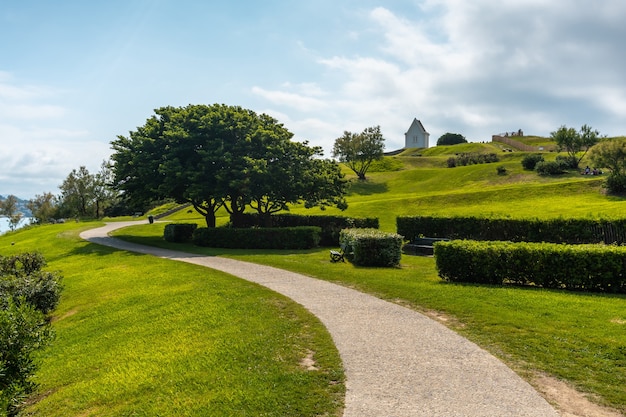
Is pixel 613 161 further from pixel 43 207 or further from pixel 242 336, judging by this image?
pixel 43 207

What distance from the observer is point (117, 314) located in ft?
37.8

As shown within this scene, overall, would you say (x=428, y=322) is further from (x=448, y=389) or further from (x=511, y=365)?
(x=448, y=389)

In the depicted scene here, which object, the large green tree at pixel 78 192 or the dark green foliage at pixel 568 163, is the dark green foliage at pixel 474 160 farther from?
the large green tree at pixel 78 192

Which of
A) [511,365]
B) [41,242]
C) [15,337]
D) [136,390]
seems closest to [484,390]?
[511,365]

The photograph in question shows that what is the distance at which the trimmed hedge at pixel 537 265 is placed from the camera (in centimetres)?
1095

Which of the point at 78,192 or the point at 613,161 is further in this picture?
the point at 78,192

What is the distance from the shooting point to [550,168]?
4778 cm

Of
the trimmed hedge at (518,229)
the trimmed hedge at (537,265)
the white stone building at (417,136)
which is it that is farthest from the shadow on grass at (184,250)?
the white stone building at (417,136)

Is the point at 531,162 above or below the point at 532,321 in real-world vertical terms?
above

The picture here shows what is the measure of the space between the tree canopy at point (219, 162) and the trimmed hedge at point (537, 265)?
14.3 meters

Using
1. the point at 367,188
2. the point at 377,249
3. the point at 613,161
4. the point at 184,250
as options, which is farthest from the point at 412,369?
the point at 367,188

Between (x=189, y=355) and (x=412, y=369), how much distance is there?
3987mm

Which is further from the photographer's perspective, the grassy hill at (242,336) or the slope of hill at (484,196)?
the slope of hill at (484,196)

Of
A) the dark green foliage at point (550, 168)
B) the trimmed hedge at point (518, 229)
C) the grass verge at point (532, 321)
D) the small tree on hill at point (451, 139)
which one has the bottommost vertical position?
the grass verge at point (532, 321)
